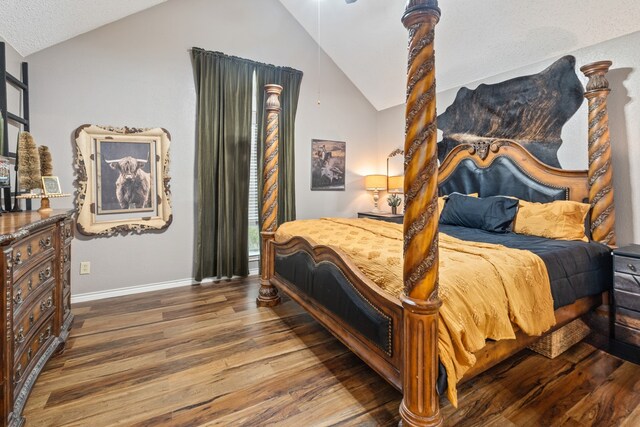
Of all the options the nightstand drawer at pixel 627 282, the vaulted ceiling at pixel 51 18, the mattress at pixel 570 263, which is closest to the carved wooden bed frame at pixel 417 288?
the mattress at pixel 570 263

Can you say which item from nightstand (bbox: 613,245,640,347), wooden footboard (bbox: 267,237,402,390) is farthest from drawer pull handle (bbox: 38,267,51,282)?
nightstand (bbox: 613,245,640,347)

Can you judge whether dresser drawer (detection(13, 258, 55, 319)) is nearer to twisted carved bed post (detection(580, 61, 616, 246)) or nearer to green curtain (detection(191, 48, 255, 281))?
green curtain (detection(191, 48, 255, 281))

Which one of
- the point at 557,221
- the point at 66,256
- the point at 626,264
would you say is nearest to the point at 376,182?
the point at 557,221

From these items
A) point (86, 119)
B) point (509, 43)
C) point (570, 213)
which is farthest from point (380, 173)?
point (86, 119)

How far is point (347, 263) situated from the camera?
1.93 m

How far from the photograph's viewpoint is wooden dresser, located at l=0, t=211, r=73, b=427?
1345 mm

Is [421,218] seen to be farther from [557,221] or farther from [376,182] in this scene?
[376,182]

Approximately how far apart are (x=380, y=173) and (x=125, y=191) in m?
3.62

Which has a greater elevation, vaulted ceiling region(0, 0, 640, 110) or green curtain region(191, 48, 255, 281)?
vaulted ceiling region(0, 0, 640, 110)

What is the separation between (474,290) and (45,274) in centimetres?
243

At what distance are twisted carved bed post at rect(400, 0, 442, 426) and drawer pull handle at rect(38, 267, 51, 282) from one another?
2.04 metres

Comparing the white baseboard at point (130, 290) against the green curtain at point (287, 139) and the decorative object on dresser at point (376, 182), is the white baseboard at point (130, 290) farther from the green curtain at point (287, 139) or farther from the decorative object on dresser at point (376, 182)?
the decorative object on dresser at point (376, 182)

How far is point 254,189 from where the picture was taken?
13.7 feet

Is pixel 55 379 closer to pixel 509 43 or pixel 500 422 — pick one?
pixel 500 422
